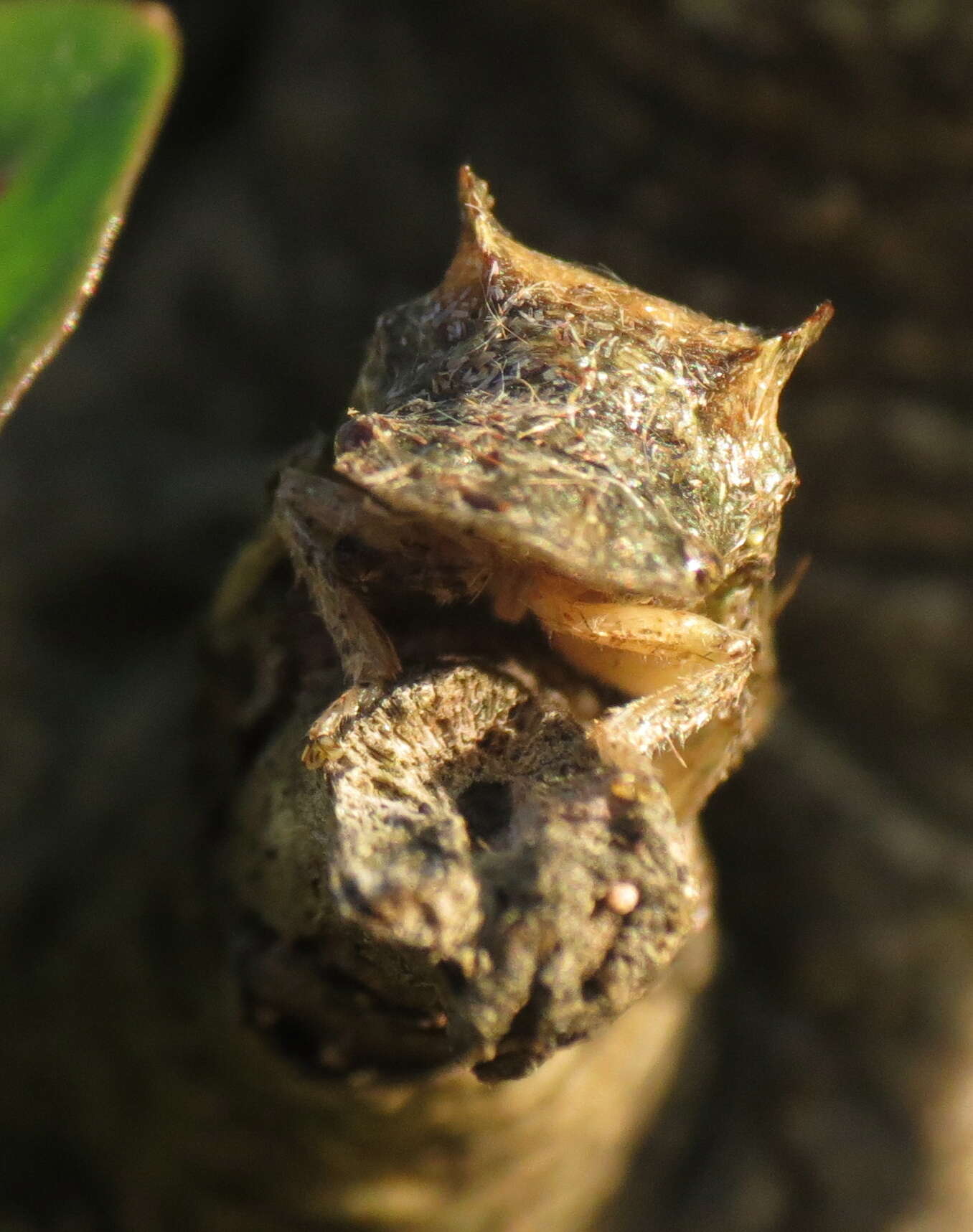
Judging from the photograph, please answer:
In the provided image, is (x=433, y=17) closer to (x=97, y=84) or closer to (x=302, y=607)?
(x=97, y=84)

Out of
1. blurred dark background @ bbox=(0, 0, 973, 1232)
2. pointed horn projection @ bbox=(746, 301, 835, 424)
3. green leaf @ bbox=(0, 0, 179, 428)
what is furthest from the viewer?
blurred dark background @ bbox=(0, 0, 973, 1232)

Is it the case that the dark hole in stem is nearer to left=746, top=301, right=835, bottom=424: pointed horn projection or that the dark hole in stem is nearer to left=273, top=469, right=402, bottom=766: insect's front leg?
left=273, top=469, right=402, bottom=766: insect's front leg

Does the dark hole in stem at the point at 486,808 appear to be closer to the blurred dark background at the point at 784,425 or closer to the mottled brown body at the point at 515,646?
the mottled brown body at the point at 515,646

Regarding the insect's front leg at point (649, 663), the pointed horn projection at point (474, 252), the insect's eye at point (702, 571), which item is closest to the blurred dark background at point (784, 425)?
the pointed horn projection at point (474, 252)

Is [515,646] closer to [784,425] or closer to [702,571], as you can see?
[702,571]

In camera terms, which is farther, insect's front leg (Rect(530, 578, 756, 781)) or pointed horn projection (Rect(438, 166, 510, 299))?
pointed horn projection (Rect(438, 166, 510, 299))

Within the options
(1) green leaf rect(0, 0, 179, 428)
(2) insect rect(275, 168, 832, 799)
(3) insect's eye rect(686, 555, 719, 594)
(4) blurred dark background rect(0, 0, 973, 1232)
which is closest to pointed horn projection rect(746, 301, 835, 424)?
(2) insect rect(275, 168, 832, 799)
